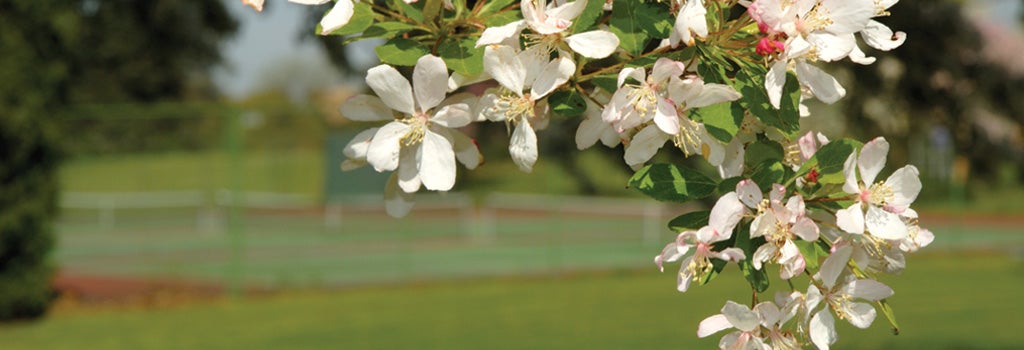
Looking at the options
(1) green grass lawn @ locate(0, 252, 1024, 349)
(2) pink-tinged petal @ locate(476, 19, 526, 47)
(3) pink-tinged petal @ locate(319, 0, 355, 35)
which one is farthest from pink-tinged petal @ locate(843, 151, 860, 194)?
(1) green grass lawn @ locate(0, 252, 1024, 349)

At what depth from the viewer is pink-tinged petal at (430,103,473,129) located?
1496mm

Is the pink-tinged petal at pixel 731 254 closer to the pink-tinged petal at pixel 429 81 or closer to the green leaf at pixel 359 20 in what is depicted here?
the pink-tinged petal at pixel 429 81

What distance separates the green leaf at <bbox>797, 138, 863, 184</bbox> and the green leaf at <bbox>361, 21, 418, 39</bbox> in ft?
1.89

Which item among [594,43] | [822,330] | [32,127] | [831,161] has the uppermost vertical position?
[594,43]

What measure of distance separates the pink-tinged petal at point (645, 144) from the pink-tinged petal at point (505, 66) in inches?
6.7

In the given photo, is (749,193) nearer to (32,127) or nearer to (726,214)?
(726,214)

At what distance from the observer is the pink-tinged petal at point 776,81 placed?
142 cm

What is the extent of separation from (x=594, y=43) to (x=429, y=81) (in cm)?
22

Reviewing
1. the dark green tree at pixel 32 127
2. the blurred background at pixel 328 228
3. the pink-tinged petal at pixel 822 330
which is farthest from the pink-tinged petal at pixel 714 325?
the dark green tree at pixel 32 127

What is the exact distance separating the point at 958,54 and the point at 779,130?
165 inches

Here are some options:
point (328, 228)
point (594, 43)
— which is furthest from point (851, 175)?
point (328, 228)

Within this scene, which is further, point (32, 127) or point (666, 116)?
point (32, 127)

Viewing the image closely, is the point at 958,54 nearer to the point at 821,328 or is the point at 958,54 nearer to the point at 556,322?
the point at 821,328

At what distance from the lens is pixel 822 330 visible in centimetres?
153
